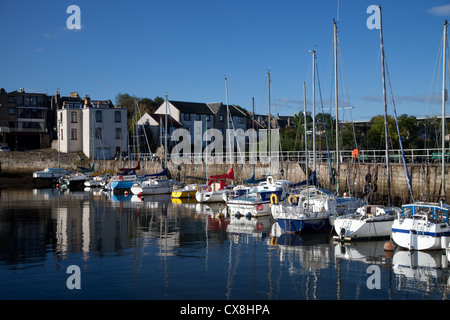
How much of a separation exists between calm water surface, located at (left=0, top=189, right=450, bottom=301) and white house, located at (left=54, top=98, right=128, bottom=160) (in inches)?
2285

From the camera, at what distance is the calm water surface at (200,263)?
56.0ft

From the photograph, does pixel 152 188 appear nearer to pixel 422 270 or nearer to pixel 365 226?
pixel 365 226

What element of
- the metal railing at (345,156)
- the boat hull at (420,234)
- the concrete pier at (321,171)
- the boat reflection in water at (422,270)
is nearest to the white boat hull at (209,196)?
the metal railing at (345,156)

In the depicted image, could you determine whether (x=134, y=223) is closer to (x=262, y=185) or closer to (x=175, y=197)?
(x=262, y=185)

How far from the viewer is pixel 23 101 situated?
107 m

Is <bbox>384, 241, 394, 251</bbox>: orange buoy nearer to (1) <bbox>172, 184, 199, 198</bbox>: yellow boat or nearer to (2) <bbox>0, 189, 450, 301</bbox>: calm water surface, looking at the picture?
(2) <bbox>0, 189, 450, 301</bbox>: calm water surface

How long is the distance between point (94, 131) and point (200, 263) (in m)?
73.5

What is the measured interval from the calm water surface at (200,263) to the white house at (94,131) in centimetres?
5803

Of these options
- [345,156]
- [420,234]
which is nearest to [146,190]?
[345,156]

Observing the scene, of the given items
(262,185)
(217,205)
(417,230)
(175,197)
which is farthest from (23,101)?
(417,230)

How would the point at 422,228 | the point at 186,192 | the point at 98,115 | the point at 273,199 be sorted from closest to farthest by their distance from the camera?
the point at 422,228 → the point at 273,199 → the point at 186,192 → the point at 98,115

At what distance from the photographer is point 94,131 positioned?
90.1 m

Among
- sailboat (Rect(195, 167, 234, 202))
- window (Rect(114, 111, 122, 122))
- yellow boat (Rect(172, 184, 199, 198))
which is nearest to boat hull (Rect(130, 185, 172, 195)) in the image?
yellow boat (Rect(172, 184, 199, 198))

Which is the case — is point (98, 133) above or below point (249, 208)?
above
